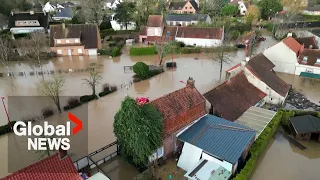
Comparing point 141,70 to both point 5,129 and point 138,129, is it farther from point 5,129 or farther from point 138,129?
point 138,129

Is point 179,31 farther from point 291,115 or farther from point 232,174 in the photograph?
point 232,174

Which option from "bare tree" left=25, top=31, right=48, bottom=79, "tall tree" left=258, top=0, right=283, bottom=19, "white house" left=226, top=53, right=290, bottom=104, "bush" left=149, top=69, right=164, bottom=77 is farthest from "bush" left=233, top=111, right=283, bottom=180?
"tall tree" left=258, top=0, right=283, bottom=19

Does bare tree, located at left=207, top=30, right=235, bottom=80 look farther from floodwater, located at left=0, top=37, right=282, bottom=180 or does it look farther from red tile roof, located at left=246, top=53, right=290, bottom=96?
red tile roof, located at left=246, top=53, right=290, bottom=96

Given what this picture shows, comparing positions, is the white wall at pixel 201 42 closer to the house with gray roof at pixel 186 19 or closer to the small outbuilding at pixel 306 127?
the house with gray roof at pixel 186 19

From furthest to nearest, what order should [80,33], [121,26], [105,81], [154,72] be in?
[121,26] < [80,33] < [154,72] < [105,81]

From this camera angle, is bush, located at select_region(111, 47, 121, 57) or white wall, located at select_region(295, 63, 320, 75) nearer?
white wall, located at select_region(295, 63, 320, 75)

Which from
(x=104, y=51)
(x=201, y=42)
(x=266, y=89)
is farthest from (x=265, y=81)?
(x=104, y=51)

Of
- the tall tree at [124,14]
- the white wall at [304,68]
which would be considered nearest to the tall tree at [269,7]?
the tall tree at [124,14]
